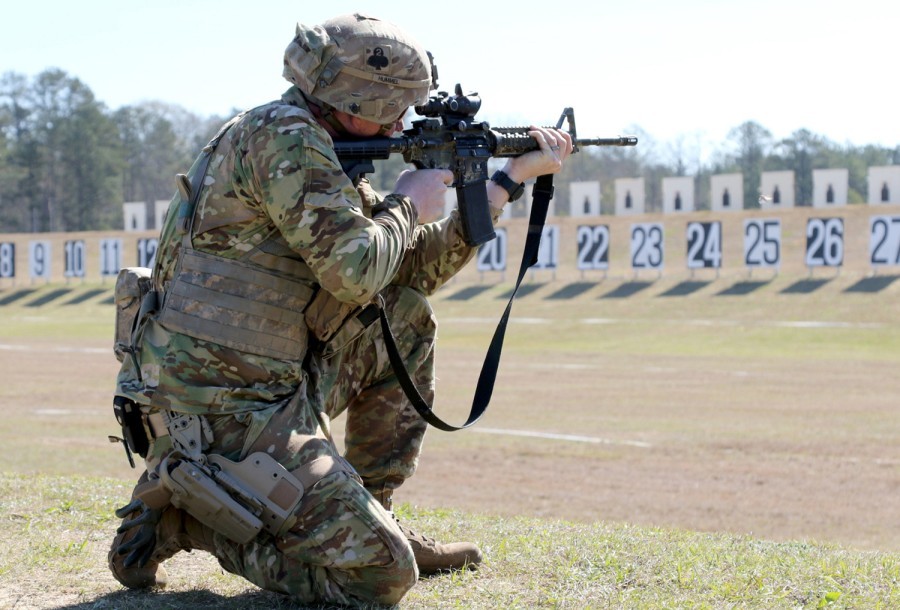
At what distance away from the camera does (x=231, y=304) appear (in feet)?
12.6

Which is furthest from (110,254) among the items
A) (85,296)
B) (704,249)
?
(704,249)

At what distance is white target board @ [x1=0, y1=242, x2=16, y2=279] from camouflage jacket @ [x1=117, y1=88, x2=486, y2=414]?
48.9m

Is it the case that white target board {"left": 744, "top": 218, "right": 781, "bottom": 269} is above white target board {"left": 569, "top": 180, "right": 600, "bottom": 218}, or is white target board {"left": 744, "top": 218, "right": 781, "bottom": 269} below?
below

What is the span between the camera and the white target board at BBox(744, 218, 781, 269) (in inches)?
1439

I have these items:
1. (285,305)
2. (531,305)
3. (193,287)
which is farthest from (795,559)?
(531,305)

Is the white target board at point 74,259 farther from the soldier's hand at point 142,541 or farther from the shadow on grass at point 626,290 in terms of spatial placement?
the soldier's hand at point 142,541

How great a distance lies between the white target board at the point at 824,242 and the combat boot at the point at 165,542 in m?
34.0

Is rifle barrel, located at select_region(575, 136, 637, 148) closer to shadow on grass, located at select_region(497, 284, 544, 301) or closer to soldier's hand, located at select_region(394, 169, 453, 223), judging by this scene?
soldier's hand, located at select_region(394, 169, 453, 223)

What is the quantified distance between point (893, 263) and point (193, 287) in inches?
1344

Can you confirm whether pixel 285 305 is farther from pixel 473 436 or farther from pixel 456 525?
pixel 473 436

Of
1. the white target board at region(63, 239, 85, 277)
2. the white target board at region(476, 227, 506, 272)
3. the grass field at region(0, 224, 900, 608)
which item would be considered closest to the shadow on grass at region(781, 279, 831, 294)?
the grass field at region(0, 224, 900, 608)

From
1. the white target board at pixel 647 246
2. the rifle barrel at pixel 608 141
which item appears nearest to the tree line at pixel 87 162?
the white target board at pixel 647 246

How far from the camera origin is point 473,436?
43.7 ft

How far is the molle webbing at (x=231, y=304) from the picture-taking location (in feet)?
12.6
